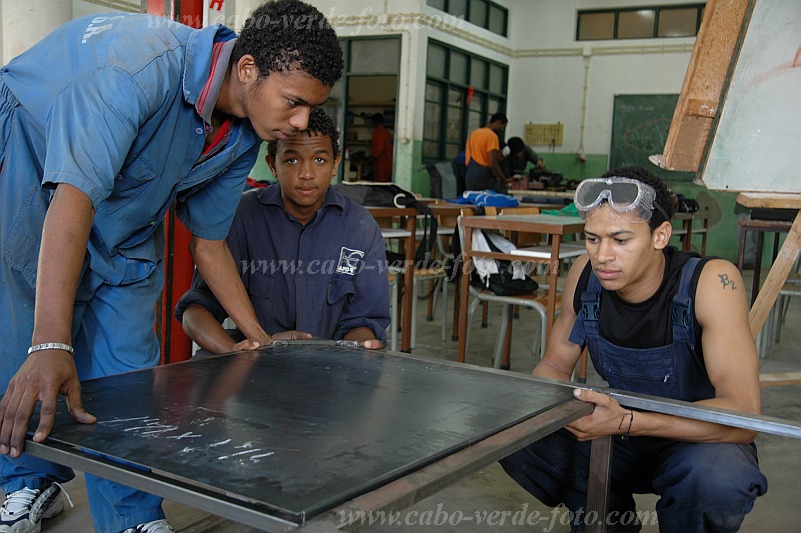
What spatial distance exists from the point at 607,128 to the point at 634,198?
9.93 metres

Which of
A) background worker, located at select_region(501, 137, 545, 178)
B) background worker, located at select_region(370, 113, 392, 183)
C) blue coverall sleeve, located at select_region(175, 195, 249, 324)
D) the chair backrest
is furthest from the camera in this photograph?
background worker, located at select_region(370, 113, 392, 183)

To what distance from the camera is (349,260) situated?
2.33 metres

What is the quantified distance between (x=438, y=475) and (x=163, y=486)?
0.34 m

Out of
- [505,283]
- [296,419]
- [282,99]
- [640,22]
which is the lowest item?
[505,283]

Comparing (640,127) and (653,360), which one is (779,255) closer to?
(653,360)

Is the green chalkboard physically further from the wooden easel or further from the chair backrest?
the wooden easel

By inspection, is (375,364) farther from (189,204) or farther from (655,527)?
(655,527)

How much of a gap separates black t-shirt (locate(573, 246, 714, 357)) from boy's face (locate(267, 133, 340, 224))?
0.91 m

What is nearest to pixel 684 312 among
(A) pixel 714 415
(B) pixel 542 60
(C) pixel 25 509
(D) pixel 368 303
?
(A) pixel 714 415

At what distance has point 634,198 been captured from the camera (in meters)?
1.87

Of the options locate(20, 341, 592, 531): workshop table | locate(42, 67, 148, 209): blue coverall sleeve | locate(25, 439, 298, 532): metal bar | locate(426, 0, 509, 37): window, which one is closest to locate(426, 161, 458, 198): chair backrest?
locate(426, 0, 509, 37): window

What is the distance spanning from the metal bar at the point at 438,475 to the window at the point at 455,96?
9263 mm

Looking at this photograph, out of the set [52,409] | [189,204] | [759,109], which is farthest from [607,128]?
[52,409]

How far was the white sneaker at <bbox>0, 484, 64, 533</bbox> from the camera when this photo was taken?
1938 mm
